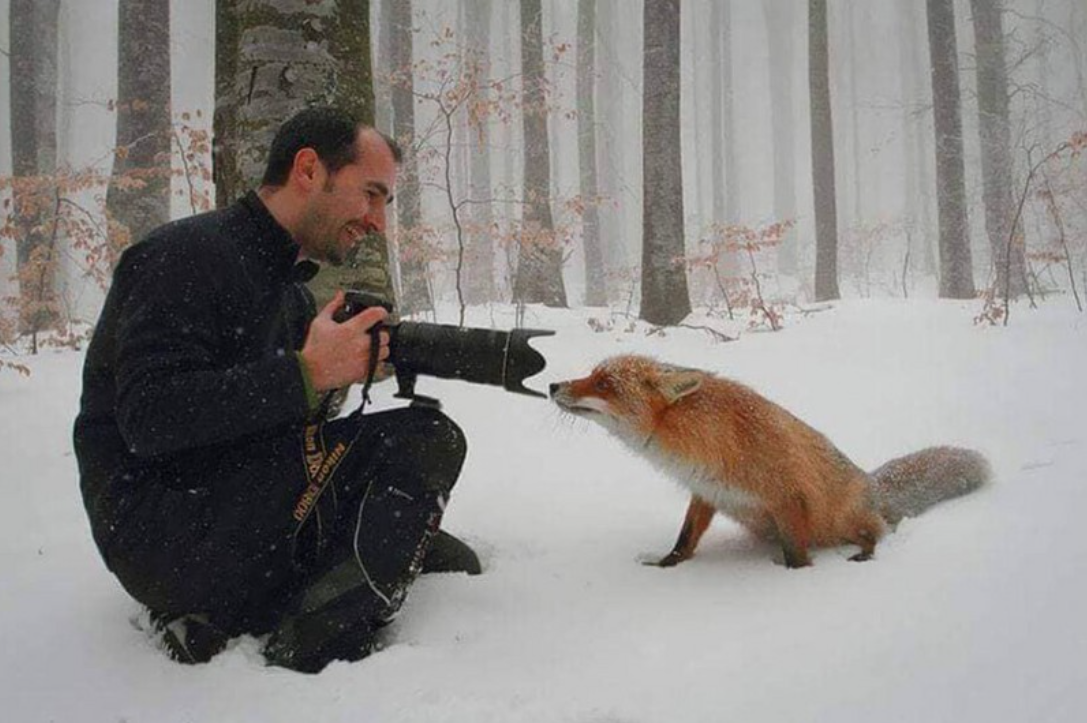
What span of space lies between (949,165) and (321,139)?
12.9 metres

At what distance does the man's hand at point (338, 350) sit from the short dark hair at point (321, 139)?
0.62m

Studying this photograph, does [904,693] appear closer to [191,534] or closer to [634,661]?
[634,661]

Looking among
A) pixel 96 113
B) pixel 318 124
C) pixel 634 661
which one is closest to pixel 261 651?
pixel 634 661

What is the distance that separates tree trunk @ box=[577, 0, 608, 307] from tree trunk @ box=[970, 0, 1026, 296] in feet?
Result: 27.5

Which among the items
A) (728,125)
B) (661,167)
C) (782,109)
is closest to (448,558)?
(661,167)

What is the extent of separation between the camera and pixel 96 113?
51.3m

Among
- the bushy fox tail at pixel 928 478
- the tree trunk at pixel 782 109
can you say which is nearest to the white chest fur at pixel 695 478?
the bushy fox tail at pixel 928 478

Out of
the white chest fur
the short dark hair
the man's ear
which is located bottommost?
the white chest fur

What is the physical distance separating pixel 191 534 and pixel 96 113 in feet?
203

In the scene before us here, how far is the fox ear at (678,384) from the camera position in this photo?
296 cm

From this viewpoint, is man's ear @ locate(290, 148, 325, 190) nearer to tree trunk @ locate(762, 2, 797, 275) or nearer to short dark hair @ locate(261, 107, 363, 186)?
short dark hair @ locate(261, 107, 363, 186)

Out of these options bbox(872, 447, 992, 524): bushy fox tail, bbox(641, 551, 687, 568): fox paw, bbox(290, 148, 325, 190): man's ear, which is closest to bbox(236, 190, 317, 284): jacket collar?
bbox(290, 148, 325, 190): man's ear

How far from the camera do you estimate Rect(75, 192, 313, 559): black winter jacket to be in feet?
6.25

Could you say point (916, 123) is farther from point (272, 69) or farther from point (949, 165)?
point (272, 69)
